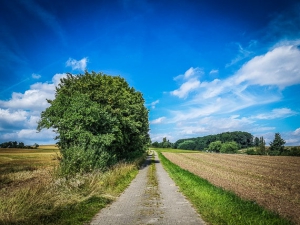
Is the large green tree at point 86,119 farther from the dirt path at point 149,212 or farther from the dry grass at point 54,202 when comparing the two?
the dirt path at point 149,212

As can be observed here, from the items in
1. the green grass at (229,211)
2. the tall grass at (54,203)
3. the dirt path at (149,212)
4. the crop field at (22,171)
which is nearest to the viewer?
the tall grass at (54,203)

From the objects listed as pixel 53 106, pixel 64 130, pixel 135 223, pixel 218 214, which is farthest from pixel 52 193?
pixel 53 106

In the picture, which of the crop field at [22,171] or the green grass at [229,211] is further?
the crop field at [22,171]

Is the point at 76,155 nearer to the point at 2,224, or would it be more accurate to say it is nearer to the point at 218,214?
the point at 2,224

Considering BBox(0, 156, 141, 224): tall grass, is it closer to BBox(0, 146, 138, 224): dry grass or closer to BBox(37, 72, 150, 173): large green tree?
BBox(0, 146, 138, 224): dry grass

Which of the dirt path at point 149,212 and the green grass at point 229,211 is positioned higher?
the green grass at point 229,211

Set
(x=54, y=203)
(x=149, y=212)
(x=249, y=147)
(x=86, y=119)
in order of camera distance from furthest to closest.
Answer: (x=249, y=147) < (x=86, y=119) < (x=149, y=212) < (x=54, y=203)

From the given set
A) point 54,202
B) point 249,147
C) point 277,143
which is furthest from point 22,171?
point 249,147

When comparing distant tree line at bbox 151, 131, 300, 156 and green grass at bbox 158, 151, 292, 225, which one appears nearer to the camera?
green grass at bbox 158, 151, 292, 225

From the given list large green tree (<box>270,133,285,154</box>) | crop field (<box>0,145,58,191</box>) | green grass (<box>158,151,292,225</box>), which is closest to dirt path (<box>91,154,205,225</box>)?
green grass (<box>158,151,292,225</box>)

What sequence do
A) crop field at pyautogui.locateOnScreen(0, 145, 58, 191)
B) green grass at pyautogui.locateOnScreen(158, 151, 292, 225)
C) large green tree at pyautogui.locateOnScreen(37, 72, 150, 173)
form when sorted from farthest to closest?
crop field at pyautogui.locateOnScreen(0, 145, 58, 191), large green tree at pyautogui.locateOnScreen(37, 72, 150, 173), green grass at pyautogui.locateOnScreen(158, 151, 292, 225)

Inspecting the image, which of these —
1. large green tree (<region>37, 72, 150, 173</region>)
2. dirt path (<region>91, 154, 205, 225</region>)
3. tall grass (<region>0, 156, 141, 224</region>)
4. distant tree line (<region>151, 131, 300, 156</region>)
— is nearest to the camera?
tall grass (<region>0, 156, 141, 224</region>)

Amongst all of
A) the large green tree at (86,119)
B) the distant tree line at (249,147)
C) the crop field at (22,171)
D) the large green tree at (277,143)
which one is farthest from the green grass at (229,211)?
the large green tree at (277,143)

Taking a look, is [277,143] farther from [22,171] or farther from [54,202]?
[54,202]
